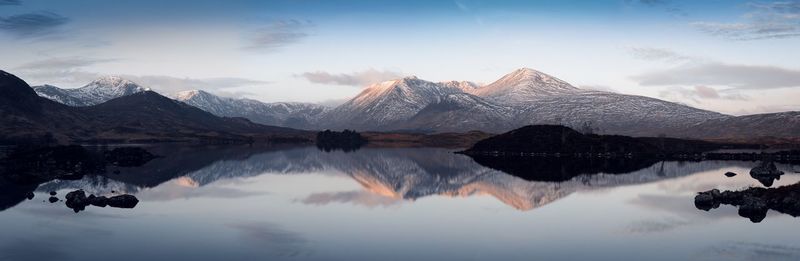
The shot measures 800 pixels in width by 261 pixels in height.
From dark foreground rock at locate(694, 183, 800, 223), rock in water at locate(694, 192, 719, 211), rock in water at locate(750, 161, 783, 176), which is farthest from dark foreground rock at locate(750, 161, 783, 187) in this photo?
rock in water at locate(694, 192, 719, 211)

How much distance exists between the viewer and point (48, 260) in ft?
157

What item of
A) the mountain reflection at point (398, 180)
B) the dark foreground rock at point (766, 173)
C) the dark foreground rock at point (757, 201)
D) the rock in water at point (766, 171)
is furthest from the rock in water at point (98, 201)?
the rock in water at point (766, 171)

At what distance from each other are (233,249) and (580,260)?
1071 inches

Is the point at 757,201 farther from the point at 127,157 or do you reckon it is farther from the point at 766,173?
the point at 127,157

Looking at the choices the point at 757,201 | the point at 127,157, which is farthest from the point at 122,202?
the point at 127,157

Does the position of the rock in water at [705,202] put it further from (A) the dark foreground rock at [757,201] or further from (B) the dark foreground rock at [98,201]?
(B) the dark foreground rock at [98,201]

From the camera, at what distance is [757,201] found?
77250 mm

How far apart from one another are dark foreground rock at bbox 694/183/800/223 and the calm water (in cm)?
149

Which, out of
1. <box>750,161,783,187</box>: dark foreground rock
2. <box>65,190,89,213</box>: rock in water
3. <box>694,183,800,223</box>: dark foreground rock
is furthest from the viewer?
<box>750,161,783,187</box>: dark foreground rock

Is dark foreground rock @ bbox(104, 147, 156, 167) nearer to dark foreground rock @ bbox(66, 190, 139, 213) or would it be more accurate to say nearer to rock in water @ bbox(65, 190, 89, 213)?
rock in water @ bbox(65, 190, 89, 213)

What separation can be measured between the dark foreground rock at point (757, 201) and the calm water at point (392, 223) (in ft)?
4.87

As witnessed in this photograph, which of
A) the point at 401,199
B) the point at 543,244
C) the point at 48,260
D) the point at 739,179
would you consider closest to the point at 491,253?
the point at 543,244

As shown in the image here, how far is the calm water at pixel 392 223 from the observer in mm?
51469

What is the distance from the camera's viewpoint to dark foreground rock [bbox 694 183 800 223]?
74.6 metres
